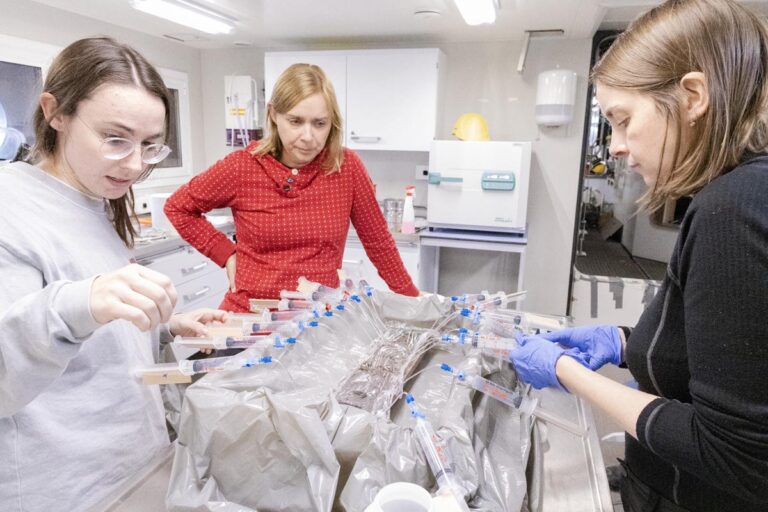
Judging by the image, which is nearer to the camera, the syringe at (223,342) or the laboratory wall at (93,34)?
the syringe at (223,342)

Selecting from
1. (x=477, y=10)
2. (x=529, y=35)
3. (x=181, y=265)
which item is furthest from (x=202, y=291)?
(x=529, y=35)

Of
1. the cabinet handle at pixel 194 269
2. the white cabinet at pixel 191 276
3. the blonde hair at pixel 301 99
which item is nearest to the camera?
the blonde hair at pixel 301 99

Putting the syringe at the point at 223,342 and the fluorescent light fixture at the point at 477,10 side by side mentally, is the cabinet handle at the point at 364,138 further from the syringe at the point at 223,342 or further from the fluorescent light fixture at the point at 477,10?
the syringe at the point at 223,342

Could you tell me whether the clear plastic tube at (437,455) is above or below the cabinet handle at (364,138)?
below

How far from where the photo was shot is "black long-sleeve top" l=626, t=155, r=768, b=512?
23.4 inches

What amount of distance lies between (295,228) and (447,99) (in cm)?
240

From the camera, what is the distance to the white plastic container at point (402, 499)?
65 centimetres

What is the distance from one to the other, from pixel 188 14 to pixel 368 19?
1005 mm

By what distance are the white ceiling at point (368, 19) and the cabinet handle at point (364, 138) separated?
0.67 m

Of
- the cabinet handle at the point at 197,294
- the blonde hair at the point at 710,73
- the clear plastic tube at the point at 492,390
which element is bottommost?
the cabinet handle at the point at 197,294

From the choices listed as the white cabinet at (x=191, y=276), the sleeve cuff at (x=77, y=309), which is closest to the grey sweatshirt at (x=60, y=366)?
the sleeve cuff at (x=77, y=309)

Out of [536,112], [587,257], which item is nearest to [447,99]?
[536,112]

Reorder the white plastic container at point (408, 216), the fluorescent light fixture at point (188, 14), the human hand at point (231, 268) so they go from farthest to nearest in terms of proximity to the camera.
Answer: the white plastic container at point (408, 216) → the fluorescent light fixture at point (188, 14) → the human hand at point (231, 268)

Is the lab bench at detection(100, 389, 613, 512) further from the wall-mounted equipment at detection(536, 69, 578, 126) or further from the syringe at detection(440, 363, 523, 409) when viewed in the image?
the wall-mounted equipment at detection(536, 69, 578, 126)
